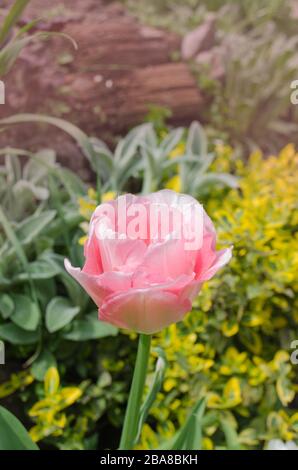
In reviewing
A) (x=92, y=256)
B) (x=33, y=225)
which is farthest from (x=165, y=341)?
(x=92, y=256)

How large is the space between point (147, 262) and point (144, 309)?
0.19 feet

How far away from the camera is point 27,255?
5.35ft

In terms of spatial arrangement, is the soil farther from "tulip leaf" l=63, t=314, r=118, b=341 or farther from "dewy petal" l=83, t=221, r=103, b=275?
"dewy petal" l=83, t=221, r=103, b=275

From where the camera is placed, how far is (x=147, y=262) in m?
0.82

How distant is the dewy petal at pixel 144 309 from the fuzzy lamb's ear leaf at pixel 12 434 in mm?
352

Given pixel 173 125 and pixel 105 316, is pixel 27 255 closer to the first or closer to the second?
pixel 105 316

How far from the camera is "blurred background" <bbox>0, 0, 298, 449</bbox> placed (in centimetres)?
150

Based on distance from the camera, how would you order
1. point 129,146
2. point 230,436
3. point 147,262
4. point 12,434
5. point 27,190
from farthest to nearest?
point 129,146
point 27,190
point 230,436
point 12,434
point 147,262

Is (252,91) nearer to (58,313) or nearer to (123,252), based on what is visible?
(58,313)

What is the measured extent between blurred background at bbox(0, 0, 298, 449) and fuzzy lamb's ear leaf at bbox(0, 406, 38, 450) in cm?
28

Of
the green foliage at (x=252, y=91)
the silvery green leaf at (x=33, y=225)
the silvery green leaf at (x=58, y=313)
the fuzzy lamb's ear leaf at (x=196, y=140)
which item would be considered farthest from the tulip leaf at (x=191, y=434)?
the green foliage at (x=252, y=91)

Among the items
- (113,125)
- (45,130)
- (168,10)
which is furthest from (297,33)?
(45,130)

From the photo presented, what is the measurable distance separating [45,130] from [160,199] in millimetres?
1220

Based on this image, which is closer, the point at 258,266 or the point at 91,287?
the point at 91,287
